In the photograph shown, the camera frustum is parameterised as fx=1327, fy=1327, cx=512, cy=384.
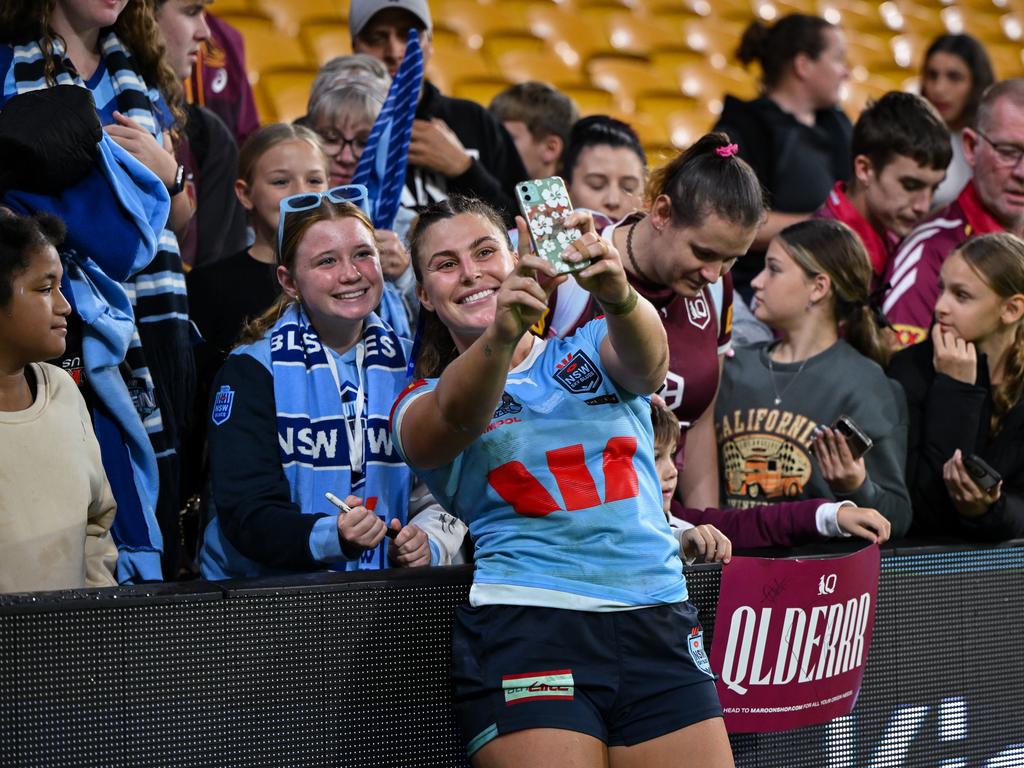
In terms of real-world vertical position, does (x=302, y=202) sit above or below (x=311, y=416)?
above

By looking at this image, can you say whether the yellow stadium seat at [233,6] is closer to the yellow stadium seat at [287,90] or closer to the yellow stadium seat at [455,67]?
the yellow stadium seat at [287,90]

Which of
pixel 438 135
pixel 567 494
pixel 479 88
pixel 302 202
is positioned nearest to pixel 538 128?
pixel 438 135

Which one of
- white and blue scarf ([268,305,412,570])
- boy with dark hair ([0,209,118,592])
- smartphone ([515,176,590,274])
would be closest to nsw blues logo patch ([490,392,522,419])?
smartphone ([515,176,590,274])

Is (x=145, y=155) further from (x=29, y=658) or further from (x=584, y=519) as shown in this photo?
(x=584, y=519)

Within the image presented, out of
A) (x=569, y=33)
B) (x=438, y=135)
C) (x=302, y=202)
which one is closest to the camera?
(x=302, y=202)

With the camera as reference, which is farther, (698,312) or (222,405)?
(698,312)

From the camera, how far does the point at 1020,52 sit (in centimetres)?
787

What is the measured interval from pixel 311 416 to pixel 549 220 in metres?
0.90

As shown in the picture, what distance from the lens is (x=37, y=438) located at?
7.59ft

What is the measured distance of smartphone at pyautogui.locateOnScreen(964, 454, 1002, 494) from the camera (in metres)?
2.85

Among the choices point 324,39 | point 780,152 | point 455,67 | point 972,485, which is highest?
point 324,39

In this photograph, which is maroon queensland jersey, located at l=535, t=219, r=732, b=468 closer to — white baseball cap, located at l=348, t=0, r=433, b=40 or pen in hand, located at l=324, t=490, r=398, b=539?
pen in hand, located at l=324, t=490, r=398, b=539

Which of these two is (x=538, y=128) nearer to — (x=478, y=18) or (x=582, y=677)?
(x=478, y=18)

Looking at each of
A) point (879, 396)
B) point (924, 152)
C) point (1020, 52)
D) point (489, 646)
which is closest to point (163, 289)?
point (489, 646)
